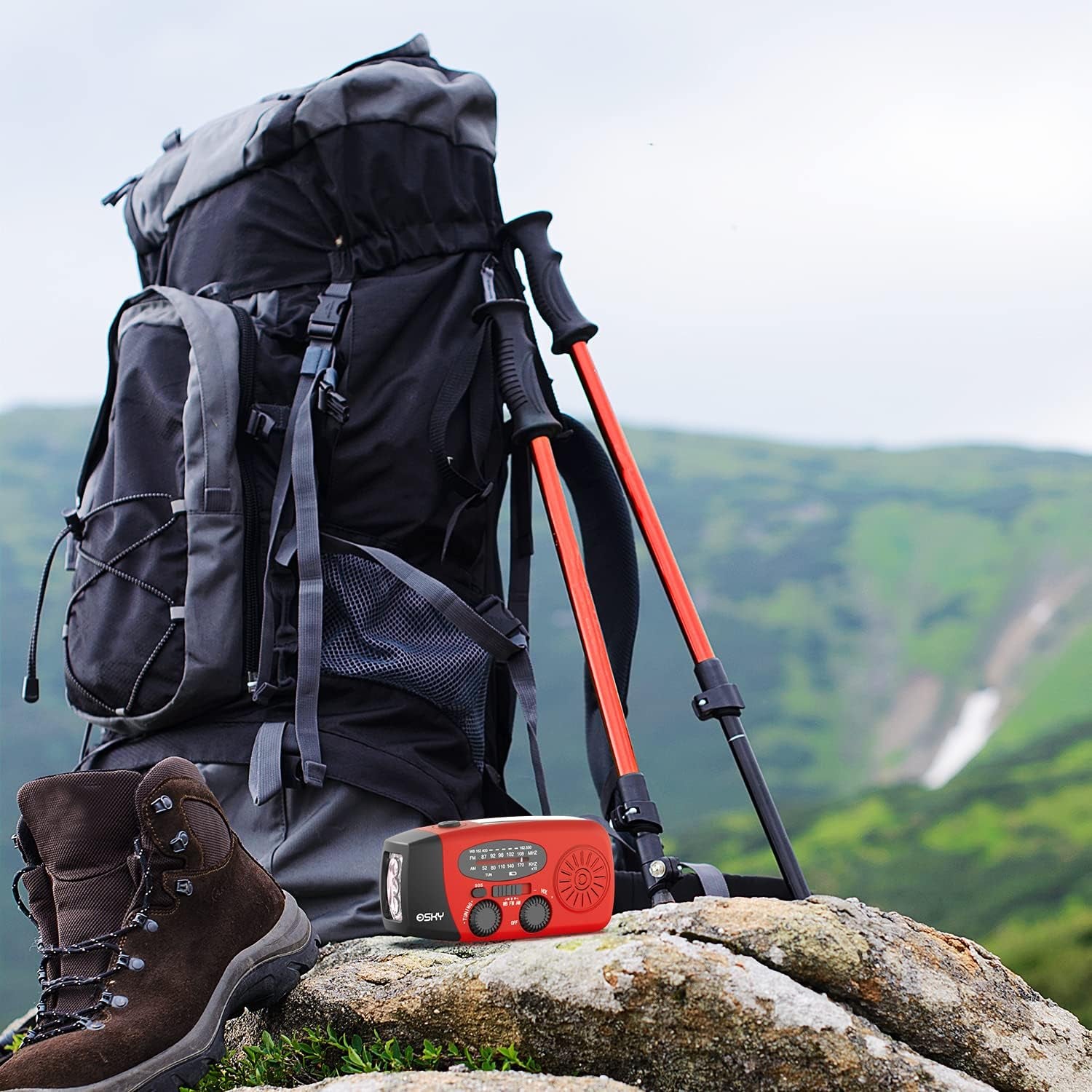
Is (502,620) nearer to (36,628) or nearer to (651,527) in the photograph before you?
(651,527)

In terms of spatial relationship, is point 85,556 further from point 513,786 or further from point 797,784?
point 797,784

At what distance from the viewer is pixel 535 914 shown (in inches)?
77.1

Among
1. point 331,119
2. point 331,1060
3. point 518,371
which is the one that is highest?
point 331,119

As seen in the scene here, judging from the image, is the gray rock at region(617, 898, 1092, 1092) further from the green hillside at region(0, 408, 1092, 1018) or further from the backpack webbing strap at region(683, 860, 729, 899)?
the green hillside at region(0, 408, 1092, 1018)

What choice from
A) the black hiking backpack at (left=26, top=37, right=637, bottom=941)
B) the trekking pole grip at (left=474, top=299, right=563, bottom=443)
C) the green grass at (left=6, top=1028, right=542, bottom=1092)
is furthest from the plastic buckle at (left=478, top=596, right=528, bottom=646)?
the green grass at (left=6, top=1028, right=542, bottom=1092)

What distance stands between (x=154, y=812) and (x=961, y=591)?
2650cm

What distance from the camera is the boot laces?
6.09 feet

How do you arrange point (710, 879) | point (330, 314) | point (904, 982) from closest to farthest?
1. point (904, 982)
2. point (710, 879)
3. point (330, 314)

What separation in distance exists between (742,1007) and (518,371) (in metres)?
1.57

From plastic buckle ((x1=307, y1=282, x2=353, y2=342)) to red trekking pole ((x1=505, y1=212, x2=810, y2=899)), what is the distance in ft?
1.51

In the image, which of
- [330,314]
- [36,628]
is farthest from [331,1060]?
[330,314]

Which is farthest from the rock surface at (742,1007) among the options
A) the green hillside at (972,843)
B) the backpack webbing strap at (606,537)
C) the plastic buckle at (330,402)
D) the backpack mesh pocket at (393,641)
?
the green hillside at (972,843)

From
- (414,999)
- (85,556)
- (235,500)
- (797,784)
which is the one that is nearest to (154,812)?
(414,999)

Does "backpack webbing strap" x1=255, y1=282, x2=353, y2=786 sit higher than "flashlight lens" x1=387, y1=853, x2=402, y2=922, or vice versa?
"backpack webbing strap" x1=255, y1=282, x2=353, y2=786
